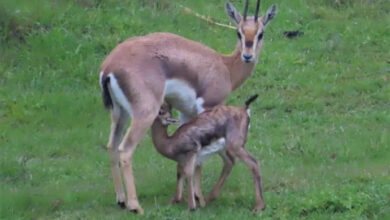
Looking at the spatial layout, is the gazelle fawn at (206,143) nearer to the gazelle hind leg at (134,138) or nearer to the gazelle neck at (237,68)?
the gazelle hind leg at (134,138)

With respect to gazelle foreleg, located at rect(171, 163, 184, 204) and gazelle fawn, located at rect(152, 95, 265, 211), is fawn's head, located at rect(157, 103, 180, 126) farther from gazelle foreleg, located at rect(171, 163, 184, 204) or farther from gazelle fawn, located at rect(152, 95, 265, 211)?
gazelle foreleg, located at rect(171, 163, 184, 204)

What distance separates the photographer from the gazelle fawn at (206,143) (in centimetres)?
865

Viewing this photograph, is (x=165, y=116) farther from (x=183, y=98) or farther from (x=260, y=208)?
(x=260, y=208)

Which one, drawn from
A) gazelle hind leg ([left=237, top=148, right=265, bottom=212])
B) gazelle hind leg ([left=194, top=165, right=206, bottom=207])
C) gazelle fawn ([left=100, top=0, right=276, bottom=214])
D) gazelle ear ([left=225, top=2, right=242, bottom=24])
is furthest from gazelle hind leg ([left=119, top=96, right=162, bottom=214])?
gazelle ear ([left=225, top=2, right=242, bottom=24])

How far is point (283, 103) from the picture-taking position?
1241cm

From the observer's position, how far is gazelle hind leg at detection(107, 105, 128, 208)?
9078 millimetres

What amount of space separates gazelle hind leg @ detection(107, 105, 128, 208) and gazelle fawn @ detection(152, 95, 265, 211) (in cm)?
44

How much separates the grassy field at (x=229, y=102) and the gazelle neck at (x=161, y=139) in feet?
1.73

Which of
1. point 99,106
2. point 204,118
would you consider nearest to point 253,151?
point 204,118

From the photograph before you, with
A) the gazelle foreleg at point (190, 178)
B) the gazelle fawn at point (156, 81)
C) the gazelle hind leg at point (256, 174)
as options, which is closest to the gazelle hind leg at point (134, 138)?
the gazelle fawn at point (156, 81)

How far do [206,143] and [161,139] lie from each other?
1.59 feet

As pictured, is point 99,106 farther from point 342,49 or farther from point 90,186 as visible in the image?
point 342,49

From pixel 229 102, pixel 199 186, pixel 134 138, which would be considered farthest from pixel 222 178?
pixel 229 102

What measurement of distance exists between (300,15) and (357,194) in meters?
7.48
